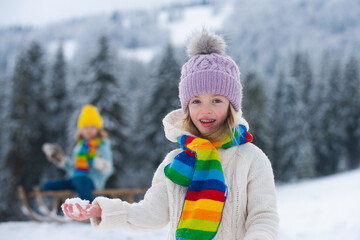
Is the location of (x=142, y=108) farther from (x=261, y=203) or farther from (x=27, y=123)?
(x=261, y=203)

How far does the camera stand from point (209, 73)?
1950 mm

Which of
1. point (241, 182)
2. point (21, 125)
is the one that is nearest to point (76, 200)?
point (241, 182)

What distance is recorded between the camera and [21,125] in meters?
20.7

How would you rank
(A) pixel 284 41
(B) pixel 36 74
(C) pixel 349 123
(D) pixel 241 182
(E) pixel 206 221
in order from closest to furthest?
(E) pixel 206 221, (D) pixel 241 182, (B) pixel 36 74, (C) pixel 349 123, (A) pixel 284 41

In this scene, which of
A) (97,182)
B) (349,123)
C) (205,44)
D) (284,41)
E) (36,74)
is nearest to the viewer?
(205,44)

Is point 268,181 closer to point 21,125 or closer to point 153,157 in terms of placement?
point 153,157

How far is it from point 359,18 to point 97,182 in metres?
113

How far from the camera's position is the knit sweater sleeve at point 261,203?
1.57 m

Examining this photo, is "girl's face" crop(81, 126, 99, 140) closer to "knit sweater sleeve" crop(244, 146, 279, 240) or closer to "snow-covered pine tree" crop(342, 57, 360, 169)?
"knit sweater sleeve" crop(244, 146, 279, 240)

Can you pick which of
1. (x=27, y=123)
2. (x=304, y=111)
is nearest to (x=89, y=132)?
(x=27, y=123)

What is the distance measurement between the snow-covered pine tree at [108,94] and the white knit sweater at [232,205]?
17174 millimetres

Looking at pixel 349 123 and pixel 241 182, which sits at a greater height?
pixel 241 182

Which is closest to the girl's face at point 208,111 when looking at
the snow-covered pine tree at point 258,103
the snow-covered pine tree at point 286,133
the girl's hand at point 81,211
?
the girl's hand at point 81,211

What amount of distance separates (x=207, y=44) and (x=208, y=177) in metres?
0.84
